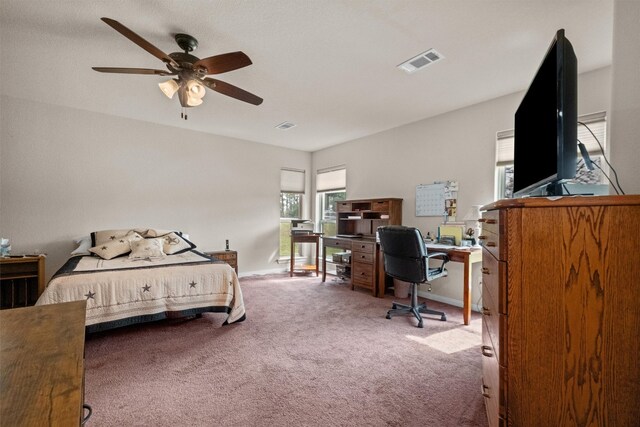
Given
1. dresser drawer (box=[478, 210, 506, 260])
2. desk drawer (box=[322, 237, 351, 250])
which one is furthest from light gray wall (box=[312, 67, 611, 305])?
dresser drawer (box=[478, 210, 506, 260])

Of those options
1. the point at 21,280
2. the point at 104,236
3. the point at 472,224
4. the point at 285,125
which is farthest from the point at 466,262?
the point at 21,280

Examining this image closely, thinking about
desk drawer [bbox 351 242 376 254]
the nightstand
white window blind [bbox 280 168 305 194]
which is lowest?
the nightstand

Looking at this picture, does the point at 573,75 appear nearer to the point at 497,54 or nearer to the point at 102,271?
the point at 497,54

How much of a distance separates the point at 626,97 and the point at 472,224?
2298 millimetres

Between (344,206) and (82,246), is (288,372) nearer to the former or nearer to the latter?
(82,246)

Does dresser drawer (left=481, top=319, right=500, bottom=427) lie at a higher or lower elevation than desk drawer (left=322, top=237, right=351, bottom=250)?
lower

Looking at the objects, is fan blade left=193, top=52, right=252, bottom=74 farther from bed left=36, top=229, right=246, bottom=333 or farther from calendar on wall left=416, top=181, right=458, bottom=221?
calendar on wall left=416, top=181, right=458, bottom=221

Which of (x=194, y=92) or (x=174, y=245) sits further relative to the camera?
(x=174, y=245)

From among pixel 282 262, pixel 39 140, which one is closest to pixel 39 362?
pixel 39 140

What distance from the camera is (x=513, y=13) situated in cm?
192

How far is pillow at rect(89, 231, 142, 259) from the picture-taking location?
3.14m

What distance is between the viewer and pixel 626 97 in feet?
4.18

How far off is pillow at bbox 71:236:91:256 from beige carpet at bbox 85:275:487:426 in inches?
51.8

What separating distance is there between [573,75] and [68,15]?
10.1 feet
